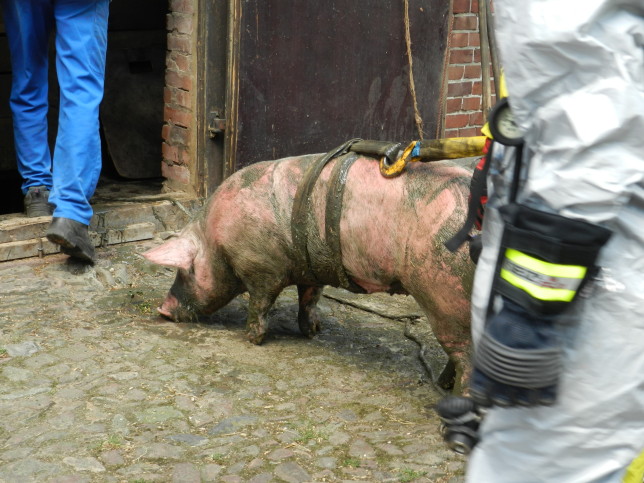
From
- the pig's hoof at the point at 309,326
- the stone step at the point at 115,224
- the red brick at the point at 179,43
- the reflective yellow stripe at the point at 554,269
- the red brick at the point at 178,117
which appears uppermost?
the reflective yellow stripe at the point at 554,269

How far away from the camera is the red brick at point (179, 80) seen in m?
6.44

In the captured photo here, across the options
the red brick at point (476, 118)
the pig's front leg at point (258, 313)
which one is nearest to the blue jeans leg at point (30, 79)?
the pig's front leg at point (258, 313)

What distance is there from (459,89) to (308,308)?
287 centimetres

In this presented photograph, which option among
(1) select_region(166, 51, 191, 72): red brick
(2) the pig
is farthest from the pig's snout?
(1) select_region(166, 51, 191, 72): red brick

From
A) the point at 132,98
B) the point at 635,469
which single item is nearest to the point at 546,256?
the point at 635,469

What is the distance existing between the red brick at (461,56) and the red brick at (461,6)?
0.28m

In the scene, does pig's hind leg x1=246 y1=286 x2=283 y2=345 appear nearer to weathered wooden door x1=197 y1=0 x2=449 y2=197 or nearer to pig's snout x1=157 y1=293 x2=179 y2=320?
pig's snout x1=157 y1=293 x2=179 y2=320

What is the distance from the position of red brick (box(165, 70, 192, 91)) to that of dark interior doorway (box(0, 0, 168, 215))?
1.04 metres

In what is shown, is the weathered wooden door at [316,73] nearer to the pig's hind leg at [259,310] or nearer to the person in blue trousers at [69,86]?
the person in blue trousers at [69,86]

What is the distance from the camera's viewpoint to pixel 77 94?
18.4 ft

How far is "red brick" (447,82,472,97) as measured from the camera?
740 centimetres

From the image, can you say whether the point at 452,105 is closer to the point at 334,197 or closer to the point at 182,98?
the point at 182,98

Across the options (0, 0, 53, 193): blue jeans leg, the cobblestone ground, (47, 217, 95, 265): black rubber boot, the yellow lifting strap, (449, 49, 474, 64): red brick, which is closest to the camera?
the cobblestone ground

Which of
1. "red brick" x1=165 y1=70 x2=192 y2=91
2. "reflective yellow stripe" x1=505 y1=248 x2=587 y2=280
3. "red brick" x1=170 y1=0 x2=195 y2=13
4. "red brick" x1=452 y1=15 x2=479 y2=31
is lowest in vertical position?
"red brick" x1=165 y1=70 x2=192 y2=91
